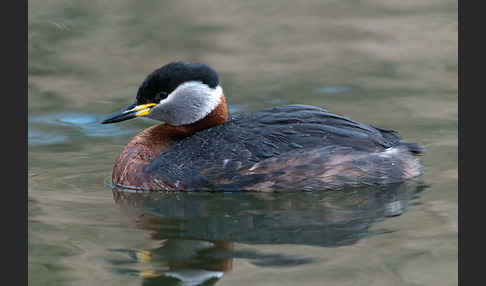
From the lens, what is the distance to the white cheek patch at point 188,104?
8352 mm

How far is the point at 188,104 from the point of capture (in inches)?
332

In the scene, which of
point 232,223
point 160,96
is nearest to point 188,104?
point 160,96

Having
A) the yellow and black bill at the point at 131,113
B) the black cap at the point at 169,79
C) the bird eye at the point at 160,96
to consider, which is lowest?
the yellow and black bill at the point at 131,113

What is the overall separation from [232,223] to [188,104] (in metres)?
1.64

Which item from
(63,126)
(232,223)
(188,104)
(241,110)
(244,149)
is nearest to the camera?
(232,223)

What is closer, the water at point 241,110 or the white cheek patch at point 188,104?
the water at point 241,110

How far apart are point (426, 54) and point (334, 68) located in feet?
4.94

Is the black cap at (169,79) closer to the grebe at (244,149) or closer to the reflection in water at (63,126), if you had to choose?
the grebe at (244,149)

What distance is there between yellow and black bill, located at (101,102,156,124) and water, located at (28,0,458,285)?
68 centimetres

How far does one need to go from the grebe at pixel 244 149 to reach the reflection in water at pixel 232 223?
13 centimetres

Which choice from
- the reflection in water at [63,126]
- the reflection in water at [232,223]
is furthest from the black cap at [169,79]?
the reflection in water at [63,126]

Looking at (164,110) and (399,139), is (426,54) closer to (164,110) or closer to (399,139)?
(399,139)

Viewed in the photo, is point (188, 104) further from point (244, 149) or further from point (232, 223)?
point (232, 223)

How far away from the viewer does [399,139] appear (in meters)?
8.41
